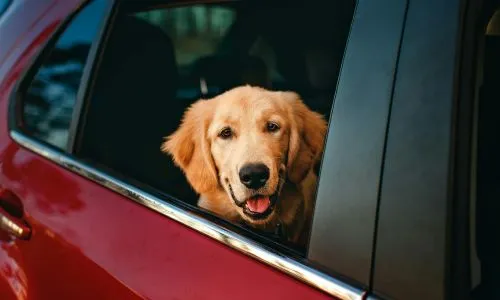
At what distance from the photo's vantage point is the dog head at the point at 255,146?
4.60ft

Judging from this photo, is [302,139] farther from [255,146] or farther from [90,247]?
[90,247]

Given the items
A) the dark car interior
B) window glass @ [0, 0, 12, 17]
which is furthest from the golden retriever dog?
window glass @ [0, 0, 12, 17]

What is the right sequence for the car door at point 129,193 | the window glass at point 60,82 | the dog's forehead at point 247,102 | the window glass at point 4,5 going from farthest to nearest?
the window glass at point 4,5 → the window glass at point 60,82 → the dog's forehead at point 247,102 → the car door at point 129,193

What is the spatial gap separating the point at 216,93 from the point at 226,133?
0.45 feet

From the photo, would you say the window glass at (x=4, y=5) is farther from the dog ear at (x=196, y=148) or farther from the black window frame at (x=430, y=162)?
the black window frame at (x=430, y=162)

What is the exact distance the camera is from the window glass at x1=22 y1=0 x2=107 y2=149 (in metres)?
2.00

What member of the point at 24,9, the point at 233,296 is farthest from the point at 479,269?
the point at 24,9

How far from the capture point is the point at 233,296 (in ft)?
4.23

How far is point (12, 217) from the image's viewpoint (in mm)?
1967

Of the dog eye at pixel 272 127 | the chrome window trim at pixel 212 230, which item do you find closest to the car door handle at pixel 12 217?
the chrome window trim at pixel 212 230

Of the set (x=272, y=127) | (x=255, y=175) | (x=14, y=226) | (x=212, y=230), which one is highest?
(x=272, y=127)

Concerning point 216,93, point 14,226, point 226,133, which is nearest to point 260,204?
point 226,133

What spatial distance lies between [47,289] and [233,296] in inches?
28.0

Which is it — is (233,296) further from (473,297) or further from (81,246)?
(81,246)
